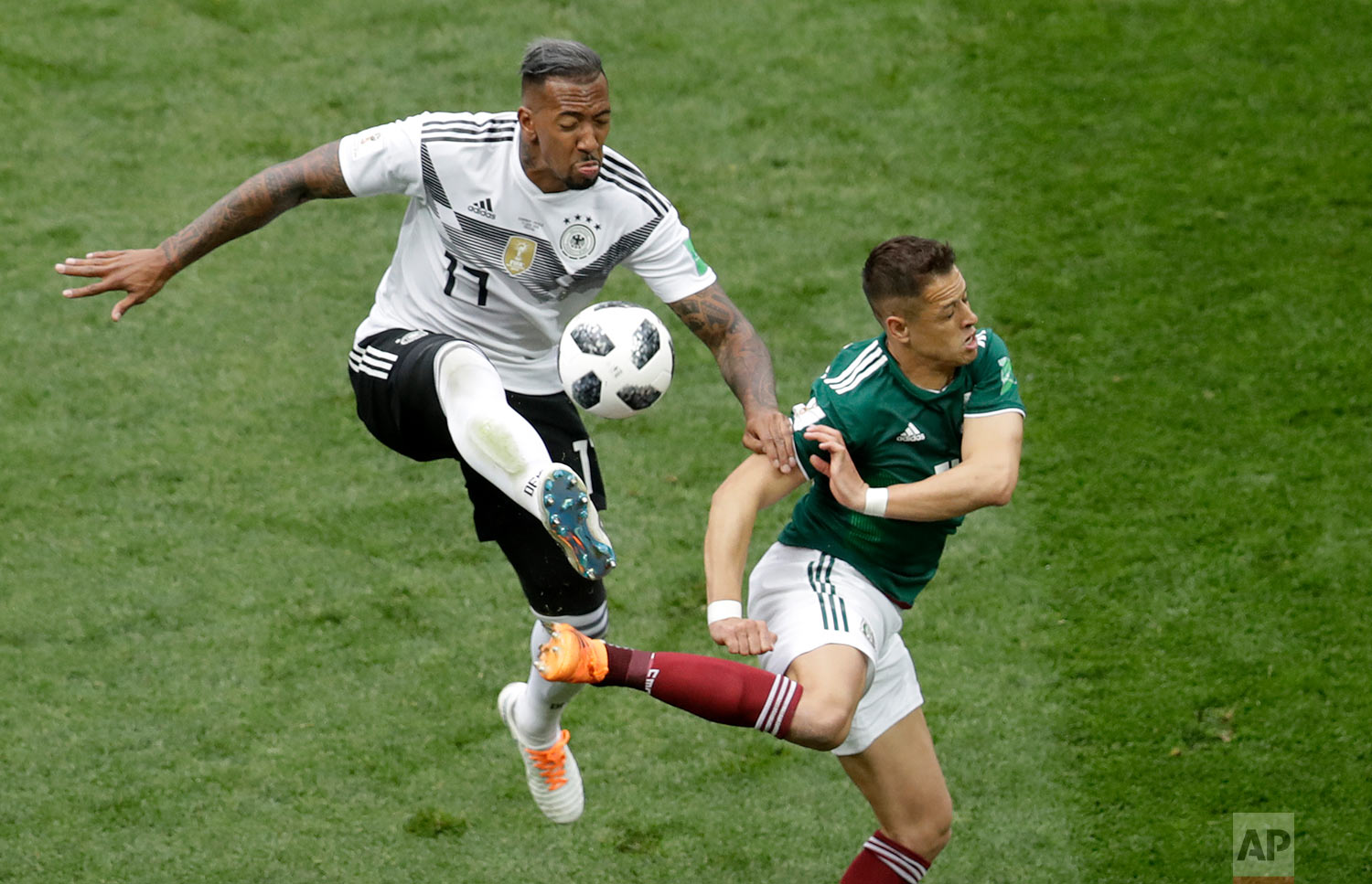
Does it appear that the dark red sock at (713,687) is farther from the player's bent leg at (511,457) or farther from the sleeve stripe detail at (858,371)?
the sleeve stripe detail at (858,371)

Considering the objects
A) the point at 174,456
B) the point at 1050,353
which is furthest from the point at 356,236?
the point at 1050,353

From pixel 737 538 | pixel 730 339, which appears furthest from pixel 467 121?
pixel 737 538

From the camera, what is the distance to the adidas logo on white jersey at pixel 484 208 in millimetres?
5453

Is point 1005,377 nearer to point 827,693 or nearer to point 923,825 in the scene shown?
point 827,693

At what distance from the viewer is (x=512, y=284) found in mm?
5598

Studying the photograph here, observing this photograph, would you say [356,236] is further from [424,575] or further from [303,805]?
[303,805]

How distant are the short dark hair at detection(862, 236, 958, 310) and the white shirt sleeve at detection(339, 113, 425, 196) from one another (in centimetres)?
157

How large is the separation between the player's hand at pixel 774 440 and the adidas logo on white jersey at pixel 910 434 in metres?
0.33

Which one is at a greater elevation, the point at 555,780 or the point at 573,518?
the point at 573,518

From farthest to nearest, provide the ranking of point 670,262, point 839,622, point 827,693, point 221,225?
point 670,262, point 221,225, point 839,622, point 827,693

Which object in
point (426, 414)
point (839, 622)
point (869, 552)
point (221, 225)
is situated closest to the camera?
point (839, 622)

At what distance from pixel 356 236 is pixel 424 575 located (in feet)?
9.93

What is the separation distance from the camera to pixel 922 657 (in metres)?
7.01

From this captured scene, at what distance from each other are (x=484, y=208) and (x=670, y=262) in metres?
0.64
